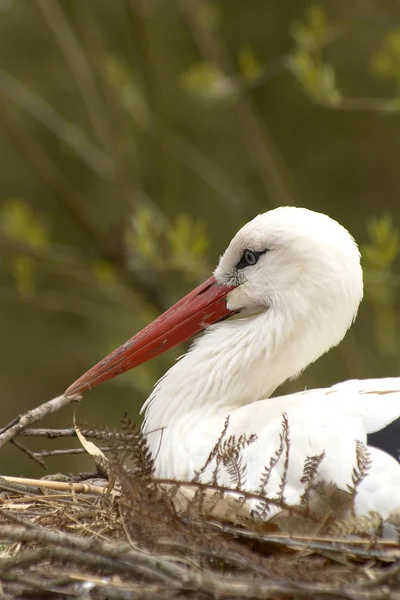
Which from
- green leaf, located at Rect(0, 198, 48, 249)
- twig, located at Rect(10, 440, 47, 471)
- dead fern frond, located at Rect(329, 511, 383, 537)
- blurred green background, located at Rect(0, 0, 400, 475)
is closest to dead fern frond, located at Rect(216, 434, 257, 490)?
dead fern frond, located at Rect(329, 511, 383, 537)

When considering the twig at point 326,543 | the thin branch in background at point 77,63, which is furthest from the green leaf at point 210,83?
the twig at point 326,543

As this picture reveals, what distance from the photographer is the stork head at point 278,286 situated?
3635mm

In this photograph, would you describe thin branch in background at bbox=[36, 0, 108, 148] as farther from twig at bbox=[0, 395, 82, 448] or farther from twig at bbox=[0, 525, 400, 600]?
twig at bbox=[0, 525, 400, 600]

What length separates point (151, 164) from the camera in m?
9.71

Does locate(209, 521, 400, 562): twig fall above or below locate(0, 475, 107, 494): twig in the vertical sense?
below

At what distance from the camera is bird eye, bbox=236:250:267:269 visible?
3.78 meters

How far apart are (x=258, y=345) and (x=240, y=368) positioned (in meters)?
0.10

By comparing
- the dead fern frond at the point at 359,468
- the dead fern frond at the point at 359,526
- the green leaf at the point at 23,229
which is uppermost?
the green leaf at the point at 23,229

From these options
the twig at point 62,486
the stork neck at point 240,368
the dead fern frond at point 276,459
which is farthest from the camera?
the stork neck at point 240,368

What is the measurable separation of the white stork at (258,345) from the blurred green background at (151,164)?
5.87ft

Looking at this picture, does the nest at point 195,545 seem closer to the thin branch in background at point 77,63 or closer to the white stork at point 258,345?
the white stork at point 258,345

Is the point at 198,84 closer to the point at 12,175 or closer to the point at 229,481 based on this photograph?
the point at 229,481

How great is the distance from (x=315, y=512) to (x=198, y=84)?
11.1 ft

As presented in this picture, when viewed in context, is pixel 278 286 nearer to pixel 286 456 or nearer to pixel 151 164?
pixel 286 456
